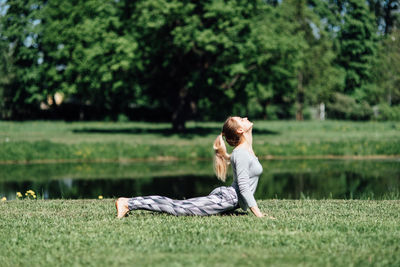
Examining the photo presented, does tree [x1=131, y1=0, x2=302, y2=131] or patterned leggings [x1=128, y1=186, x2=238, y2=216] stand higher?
tree [x1=131, y1=0, x2=302, y2=131]

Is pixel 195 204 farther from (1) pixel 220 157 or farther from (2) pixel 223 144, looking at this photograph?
(2) pixel 223 144

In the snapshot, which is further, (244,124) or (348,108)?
(348,108)

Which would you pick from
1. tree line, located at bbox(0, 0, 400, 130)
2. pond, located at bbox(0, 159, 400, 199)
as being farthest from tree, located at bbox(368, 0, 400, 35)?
pond, located at bbox(0, 159, 400, 199)

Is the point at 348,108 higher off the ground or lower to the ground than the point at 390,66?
lower

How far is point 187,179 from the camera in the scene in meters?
16.9

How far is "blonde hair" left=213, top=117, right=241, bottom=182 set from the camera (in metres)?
7.24

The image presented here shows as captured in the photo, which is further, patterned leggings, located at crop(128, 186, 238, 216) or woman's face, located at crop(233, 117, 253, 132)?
patterned leggings, located at crop(128, 186, 238, 216)

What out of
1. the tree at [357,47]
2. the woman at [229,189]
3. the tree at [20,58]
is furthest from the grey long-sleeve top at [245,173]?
the tree at [20,58]

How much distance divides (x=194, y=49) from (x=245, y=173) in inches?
845

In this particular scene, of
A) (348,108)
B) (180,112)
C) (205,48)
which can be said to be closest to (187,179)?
(205,48)

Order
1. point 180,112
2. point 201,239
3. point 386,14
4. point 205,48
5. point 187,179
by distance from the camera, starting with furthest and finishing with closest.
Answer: point 386,14 < point 180,112 < point 205,48 < point 187,179 < point 201,239

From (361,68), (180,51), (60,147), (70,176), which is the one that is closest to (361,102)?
(361,68)

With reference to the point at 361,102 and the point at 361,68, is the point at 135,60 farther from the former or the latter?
the point at 361,102

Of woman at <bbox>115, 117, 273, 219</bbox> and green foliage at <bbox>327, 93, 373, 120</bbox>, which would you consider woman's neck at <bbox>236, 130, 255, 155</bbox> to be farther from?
green foliage at <bbox>327, 93, 373, 120</bbox>
